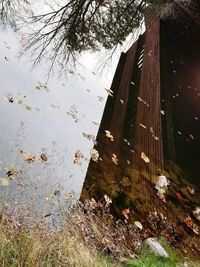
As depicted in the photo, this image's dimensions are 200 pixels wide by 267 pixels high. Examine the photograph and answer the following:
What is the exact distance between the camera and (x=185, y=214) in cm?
644

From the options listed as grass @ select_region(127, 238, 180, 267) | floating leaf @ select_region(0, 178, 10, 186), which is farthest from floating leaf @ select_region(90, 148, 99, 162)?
floating leaf @ select_region(0, 178, 10, 186)

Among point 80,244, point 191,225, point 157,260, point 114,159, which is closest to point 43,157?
point 114,159

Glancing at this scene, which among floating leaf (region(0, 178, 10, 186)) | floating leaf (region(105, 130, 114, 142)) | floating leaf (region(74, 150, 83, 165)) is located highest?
floating leaf (region(105, 130, 114, 142))

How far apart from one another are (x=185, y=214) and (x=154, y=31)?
1057 cm

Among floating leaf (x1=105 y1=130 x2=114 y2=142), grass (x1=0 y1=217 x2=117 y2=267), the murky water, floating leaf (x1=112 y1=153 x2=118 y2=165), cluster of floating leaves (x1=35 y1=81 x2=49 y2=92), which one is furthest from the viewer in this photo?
cluster of floating leaves (x1=35 y1=81 x2=49 y2=92)

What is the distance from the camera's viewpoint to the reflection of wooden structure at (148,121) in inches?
233

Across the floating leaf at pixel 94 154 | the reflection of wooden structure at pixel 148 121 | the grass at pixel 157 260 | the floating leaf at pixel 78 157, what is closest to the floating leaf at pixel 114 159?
the reflection of wooden structure at pixel 148 121

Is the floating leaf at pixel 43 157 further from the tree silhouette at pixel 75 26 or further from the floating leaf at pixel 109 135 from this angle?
the tree silhouette at pixel 75 26

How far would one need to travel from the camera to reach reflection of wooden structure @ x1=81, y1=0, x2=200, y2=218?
5906 millimetres

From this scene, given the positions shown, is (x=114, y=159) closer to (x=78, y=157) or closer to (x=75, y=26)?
(x=78, y=157)

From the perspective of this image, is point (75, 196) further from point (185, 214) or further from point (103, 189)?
point (185, 214)

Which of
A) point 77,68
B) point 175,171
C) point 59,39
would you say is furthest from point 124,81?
point 175,171

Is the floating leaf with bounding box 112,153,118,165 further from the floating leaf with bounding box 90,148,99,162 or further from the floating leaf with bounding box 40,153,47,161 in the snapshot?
the floating leaf with bounding box 40,153,47,161

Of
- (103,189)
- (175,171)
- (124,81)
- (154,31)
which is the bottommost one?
(103,189)
